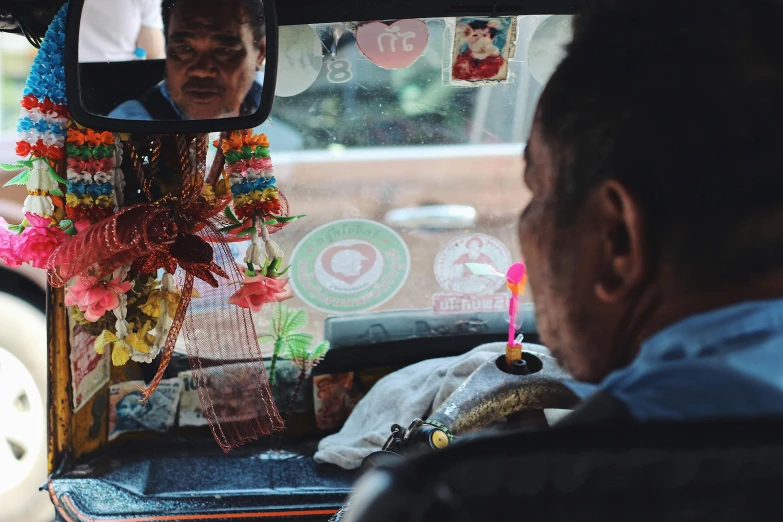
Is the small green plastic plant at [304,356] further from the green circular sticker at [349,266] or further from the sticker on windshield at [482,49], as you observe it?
the sticker on windshield at [482,49]

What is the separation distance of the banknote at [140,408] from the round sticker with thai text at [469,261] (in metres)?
1.06

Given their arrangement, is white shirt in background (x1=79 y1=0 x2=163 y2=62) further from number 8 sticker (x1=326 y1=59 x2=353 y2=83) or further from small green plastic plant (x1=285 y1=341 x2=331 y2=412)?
small green plastic plant (x1=285 y1=341 x2=331 y2=412)

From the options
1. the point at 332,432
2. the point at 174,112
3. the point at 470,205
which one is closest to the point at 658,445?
the point at 174,112

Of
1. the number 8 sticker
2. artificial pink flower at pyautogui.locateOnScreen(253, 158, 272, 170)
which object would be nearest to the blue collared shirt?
artificial pink flower at pyautogui.locateOnScreen(253, 158, 272, 170)

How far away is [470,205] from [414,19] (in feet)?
2.56

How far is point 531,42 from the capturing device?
85.0 inches

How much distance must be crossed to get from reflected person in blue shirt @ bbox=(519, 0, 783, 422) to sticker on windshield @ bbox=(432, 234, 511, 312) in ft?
6.04

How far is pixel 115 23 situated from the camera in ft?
5.34

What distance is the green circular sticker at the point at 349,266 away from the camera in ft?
Answer: 8.14

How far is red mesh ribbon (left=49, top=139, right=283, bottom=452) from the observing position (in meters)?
1.76

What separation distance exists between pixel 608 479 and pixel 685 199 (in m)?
0.26

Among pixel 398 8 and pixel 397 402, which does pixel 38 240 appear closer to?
pixel 398 8

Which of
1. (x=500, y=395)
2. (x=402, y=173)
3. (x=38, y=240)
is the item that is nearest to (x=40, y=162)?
(x=38, y=240)

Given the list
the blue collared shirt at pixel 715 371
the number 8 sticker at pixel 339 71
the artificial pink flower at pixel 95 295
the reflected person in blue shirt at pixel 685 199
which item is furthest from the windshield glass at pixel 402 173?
the blue collared shirt at pixel 715 371
